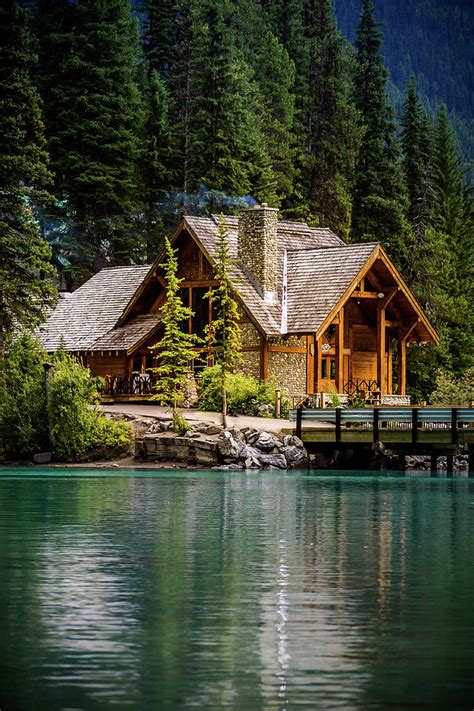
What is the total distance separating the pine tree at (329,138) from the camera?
332 feet

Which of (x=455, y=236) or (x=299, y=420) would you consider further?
(x=455, y=236)

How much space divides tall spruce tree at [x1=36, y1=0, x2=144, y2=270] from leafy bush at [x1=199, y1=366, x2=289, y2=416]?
103ft

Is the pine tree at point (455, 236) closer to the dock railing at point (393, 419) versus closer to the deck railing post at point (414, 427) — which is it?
the dock railing at point (393, 419)

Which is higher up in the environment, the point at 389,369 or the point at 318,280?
the point at 318,280

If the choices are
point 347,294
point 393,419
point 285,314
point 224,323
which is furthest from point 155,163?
point 393,419

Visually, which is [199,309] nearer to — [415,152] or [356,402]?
[356,402]

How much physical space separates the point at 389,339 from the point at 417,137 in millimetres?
27474

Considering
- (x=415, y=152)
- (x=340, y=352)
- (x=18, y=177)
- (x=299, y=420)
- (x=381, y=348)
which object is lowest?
(x=299, y=420)

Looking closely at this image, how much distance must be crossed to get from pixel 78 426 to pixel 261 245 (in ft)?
45.5

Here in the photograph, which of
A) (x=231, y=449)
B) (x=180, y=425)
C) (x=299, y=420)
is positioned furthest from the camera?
(x=180, y=425)

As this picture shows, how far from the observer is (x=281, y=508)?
35.4m

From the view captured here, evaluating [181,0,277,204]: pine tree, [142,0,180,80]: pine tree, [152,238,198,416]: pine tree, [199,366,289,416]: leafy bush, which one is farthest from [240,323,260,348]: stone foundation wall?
[142,0,180,80]: pine tree

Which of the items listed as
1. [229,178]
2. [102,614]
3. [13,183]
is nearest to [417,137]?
[229,178]

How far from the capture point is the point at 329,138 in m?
106
